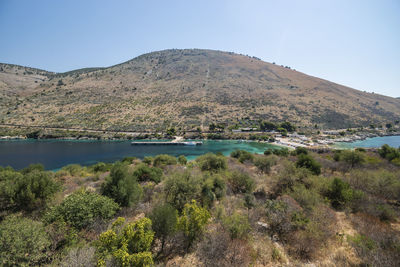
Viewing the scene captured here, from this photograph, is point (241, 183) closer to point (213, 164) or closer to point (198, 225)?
point (213, 164)

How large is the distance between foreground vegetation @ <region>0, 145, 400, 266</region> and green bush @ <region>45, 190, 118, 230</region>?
4 centimetres

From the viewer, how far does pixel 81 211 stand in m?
7.04

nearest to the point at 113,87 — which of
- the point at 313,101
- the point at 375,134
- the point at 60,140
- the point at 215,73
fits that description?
the point at 60,140

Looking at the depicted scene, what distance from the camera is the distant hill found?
70.7 metres

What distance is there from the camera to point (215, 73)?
123 m

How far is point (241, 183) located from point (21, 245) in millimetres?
11885

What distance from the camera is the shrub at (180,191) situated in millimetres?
9320

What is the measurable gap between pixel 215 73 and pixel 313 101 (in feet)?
237

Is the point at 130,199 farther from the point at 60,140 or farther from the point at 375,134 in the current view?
the point at 375,134

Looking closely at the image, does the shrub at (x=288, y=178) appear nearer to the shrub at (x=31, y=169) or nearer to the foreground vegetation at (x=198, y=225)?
the foreground vegetation at (x=198, y=225)

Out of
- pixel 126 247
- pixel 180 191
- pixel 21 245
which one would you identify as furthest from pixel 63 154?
pixel 126 247

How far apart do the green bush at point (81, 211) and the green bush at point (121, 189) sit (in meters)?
1.35

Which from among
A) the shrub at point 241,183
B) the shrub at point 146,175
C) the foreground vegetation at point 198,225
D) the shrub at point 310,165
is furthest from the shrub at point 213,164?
the shrub at point 310,165

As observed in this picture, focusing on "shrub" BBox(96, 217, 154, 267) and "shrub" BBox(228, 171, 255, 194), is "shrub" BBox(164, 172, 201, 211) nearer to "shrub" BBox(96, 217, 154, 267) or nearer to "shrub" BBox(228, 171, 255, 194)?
"shrub" BBox(96, 217, 154, 267)
